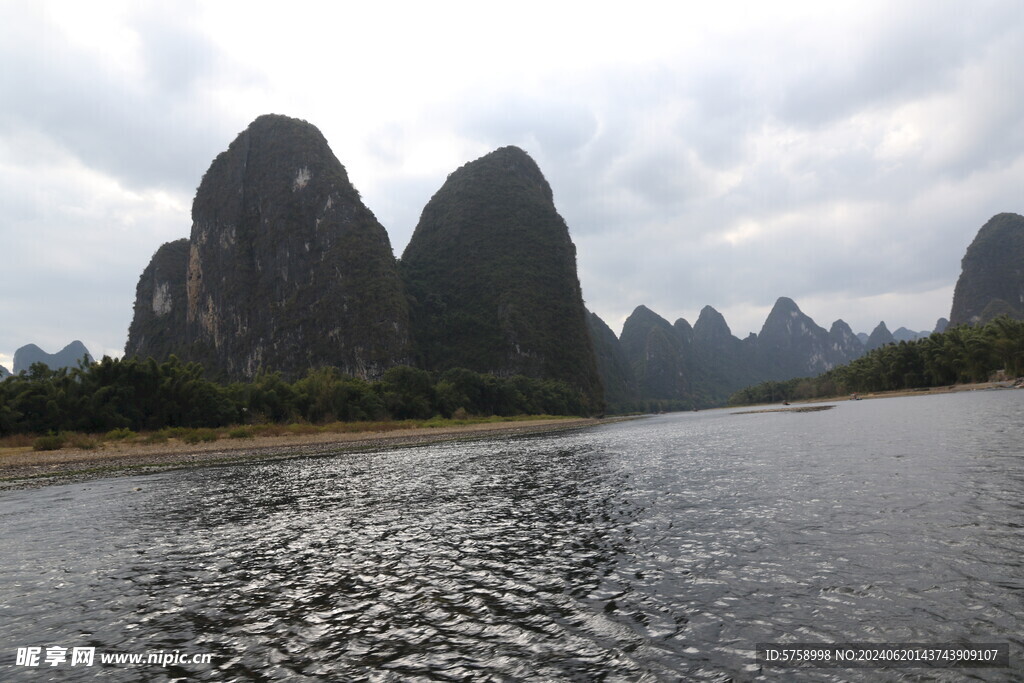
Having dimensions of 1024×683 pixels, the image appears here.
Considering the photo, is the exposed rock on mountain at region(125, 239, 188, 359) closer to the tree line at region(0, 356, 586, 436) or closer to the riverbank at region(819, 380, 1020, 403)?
the tree line at region(0, 356, 586, 436)

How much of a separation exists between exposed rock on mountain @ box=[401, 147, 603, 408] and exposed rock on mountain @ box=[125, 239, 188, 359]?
78216mm

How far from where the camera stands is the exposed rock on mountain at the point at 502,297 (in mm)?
161875

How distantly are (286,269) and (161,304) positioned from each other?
6850cm

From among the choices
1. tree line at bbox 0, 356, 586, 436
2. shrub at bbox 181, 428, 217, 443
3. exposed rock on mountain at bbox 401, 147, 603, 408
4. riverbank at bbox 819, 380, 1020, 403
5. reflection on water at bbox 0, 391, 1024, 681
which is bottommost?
riverbank at bbox 819, 380, 1020, 403

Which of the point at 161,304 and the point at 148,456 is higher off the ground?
the point at 161,304

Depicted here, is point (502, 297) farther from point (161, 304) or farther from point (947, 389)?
point (161, 304)

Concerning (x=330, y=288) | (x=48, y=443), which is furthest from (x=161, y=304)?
(x=48, y=443)

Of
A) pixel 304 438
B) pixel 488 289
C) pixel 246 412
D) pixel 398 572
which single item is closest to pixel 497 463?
pixel 398 572

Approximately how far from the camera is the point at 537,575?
30.2ft

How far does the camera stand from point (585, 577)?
353 inches

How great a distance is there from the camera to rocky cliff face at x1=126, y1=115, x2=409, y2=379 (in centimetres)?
13825

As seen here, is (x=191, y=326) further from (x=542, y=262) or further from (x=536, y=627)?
(x=536, y=627)

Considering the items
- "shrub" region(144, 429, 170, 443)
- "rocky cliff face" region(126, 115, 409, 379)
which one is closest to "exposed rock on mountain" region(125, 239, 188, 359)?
"rocky cliff face" region(126, 115, 409, 379)

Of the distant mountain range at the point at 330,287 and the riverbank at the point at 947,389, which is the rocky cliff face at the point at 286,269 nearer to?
the distant mountain range at the point at 330,287
